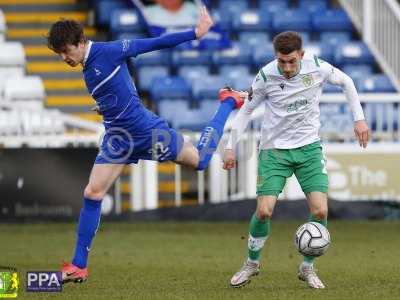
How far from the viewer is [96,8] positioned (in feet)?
70.7

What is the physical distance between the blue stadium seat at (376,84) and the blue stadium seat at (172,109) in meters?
2.76

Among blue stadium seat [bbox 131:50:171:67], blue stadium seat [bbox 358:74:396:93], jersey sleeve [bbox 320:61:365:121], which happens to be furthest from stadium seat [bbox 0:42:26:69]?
jersey sleeve [bbox 320:61:365:121]

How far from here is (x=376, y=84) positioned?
20.5 m

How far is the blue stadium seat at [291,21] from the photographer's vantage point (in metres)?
21.4

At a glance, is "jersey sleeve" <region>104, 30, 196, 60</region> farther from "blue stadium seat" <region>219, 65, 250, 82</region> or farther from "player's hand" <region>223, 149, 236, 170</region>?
"blue stadium seat" <region>219, 65, 250, 82</region>

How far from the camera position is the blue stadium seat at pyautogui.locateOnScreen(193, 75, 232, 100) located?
2003cm

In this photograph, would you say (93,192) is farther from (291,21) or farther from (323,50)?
(291,21)

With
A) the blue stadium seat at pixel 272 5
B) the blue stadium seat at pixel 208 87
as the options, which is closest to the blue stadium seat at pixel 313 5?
the blue stadium seat at pixel 272 5

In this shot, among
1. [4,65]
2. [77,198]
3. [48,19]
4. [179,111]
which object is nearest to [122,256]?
[77,198]

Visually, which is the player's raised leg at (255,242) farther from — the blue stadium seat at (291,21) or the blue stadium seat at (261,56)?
the blue stadium seat at (291,21)

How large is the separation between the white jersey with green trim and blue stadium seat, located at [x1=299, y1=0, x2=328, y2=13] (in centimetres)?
1283

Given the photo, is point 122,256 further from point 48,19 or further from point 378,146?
point 48,19

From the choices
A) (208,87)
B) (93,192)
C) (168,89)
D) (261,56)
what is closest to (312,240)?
(93,192)

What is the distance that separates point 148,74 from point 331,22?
3.25m
